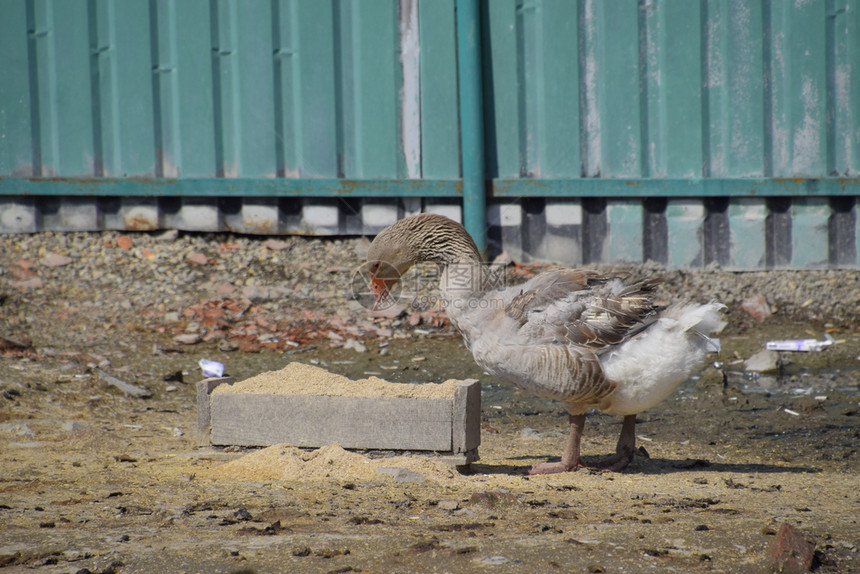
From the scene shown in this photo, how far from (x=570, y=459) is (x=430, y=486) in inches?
36.7

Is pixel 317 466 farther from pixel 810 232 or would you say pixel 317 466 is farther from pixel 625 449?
pixel 810 232

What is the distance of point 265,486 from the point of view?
4074mm

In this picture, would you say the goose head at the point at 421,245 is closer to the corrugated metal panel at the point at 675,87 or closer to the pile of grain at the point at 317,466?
the pile of grain at the point at 317,466

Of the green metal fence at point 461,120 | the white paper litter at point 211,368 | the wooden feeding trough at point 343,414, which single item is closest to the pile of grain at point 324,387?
the wooden feeding trough at point 343,414

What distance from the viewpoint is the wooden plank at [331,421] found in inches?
177

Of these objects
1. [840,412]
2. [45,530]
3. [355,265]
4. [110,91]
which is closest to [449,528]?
[45,530]

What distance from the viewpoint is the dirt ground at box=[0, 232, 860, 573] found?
3109 mm

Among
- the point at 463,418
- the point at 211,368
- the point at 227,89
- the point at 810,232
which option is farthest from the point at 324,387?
the point at 810,232

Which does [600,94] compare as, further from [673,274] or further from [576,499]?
[576,499]

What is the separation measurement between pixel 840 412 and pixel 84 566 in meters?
5.11

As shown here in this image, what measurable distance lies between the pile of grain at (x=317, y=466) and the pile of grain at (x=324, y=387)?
13.8 inches

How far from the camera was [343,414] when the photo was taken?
4.56 m

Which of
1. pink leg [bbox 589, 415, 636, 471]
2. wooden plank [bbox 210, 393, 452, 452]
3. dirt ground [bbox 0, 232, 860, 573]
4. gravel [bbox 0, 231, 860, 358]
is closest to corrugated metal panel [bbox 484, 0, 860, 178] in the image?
gravel [bbox 0, 231, 860, 358]

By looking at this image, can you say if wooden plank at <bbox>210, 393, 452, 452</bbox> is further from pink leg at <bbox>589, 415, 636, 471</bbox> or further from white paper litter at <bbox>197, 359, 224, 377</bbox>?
white paper litter at <bbox>197, 359, 224, 377</bbox>
